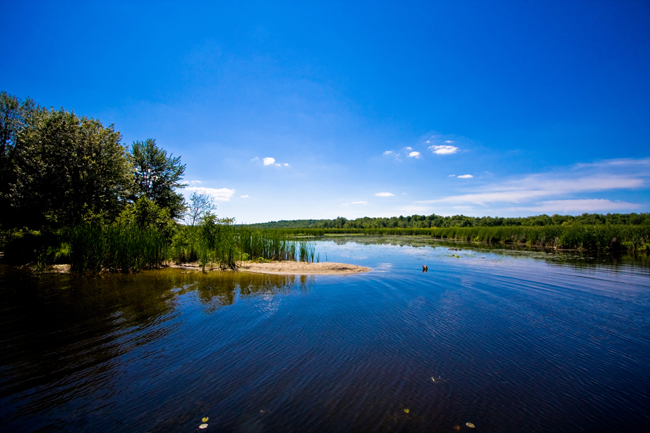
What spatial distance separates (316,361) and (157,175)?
972 inches

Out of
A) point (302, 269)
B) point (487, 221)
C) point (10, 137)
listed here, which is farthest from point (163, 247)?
point (487, 221)

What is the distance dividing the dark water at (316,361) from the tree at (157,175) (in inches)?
619

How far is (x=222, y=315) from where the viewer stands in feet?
21.5

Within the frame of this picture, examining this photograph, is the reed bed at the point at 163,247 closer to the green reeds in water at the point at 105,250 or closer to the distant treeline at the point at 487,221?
the green reeds in water at the point at 105,250

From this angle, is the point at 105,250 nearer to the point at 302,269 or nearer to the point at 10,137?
the point at 302,269

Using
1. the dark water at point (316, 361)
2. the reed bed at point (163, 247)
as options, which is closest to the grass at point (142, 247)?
the reed bed at point (163, 247)

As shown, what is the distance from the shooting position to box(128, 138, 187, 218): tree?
22688 millimetres

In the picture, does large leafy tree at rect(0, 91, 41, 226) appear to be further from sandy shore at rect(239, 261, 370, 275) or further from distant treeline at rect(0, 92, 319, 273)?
sandy shore at rect(239, 261, 370, 275)

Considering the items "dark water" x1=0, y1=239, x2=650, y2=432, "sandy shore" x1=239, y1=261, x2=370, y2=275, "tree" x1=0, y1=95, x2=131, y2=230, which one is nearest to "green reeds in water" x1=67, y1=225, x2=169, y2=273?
"dark water" x1=0, y1=239, x2=650, y2=432

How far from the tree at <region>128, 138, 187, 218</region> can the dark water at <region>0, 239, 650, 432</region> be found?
15.7 m

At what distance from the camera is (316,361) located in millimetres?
4484

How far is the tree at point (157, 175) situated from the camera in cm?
2269

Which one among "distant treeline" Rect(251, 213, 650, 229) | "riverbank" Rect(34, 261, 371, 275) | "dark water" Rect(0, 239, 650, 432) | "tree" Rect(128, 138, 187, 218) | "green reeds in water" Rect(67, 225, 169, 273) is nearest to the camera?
"dark water" Rect(0, 239, 650, 432)

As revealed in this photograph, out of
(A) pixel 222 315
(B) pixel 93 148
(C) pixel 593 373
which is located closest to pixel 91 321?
(A) pixel 222 315
